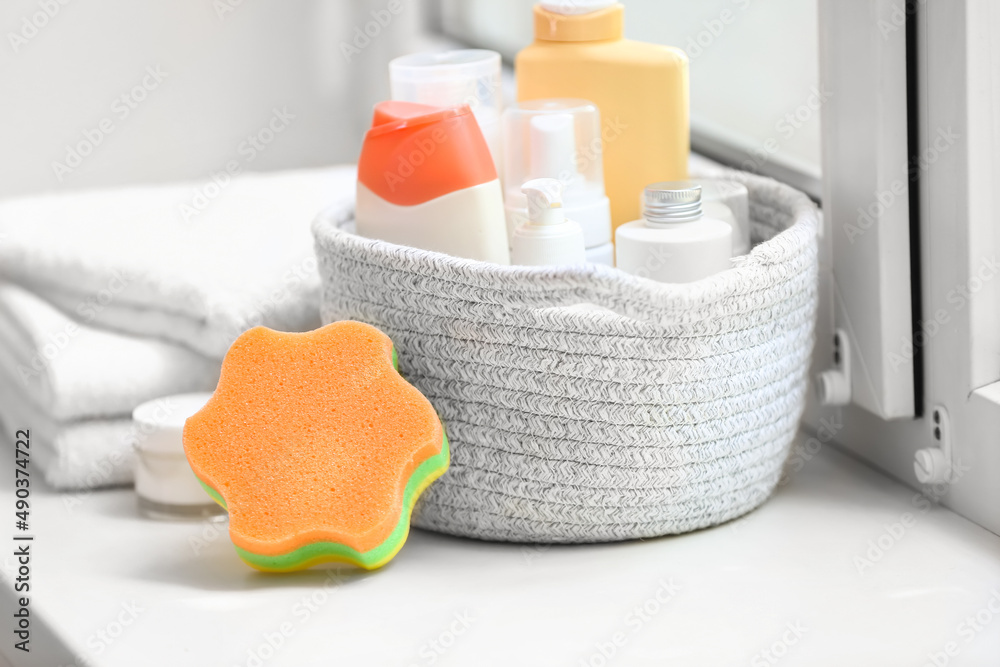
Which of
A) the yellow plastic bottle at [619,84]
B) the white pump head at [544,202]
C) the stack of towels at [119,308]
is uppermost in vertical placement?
the yellow plastic bottle at [619,84]

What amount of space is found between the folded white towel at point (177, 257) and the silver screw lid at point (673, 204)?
0.58 feet

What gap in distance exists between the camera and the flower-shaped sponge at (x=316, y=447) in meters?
0.47

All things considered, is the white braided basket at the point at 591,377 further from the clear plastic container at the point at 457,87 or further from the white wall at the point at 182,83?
the white wall at the point at 182,83

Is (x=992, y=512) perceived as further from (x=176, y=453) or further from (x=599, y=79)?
(x=176, y=453)

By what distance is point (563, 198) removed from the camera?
0.54 m

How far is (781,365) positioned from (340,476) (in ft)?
0.70

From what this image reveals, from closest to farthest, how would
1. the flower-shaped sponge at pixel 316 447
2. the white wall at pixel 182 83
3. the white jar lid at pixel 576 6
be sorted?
the flower-shaped sponge at pixel 316 447, the white jar lid at pixel 576 6, the white wall at pixel 182 83

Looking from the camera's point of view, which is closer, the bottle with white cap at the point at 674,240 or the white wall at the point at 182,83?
the bottle with white cap at the point at 674,240

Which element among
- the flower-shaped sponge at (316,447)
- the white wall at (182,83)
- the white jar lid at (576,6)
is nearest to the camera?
the flower-shaped sponge at (316,447)

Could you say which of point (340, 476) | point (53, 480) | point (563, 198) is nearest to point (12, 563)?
point (53, 480)

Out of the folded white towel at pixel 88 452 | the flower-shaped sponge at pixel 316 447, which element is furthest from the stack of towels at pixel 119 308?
the flower-shaped sponge at pixel 316 447

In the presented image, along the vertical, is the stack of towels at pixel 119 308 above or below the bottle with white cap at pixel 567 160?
below

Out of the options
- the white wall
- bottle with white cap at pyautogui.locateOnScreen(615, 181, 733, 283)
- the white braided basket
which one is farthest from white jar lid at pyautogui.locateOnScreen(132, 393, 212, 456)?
the white wall

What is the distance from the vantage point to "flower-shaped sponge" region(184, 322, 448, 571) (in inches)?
18.5
